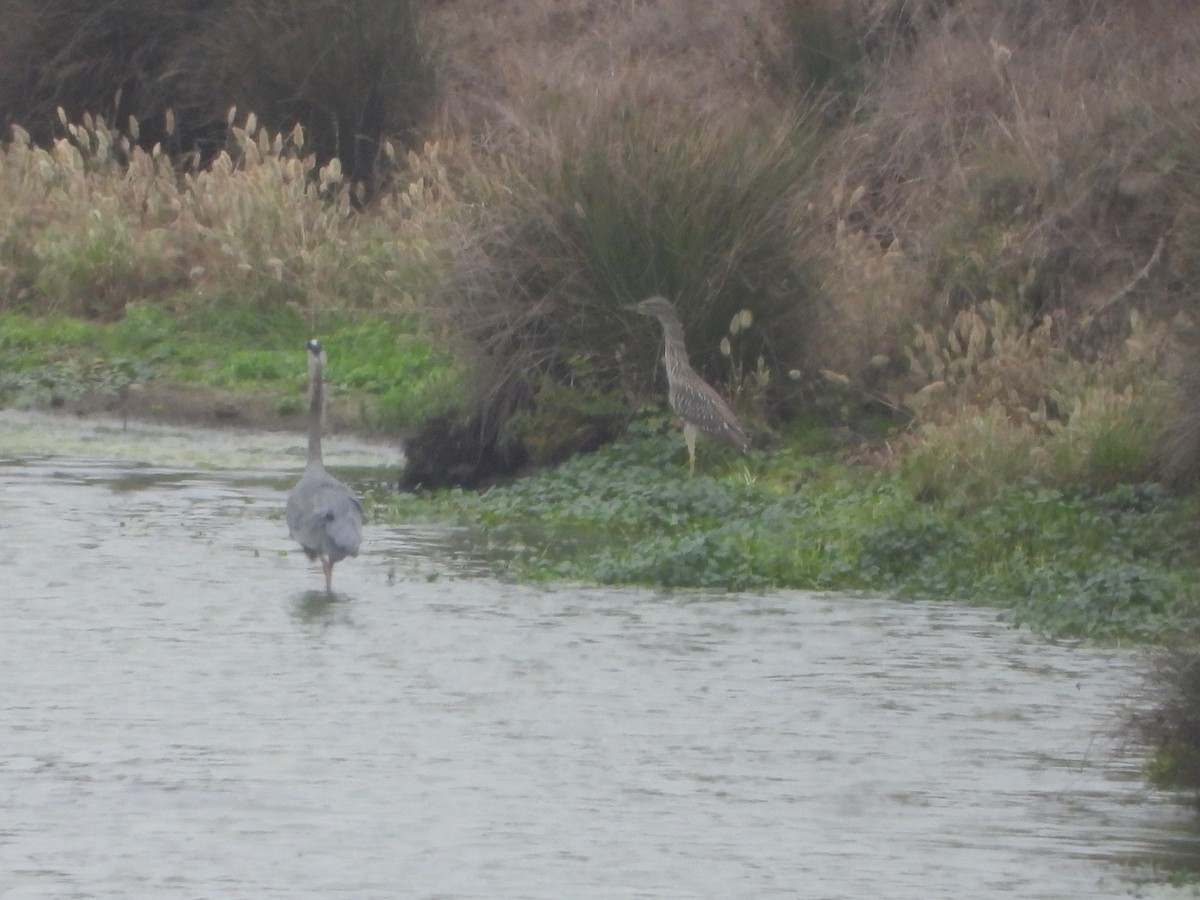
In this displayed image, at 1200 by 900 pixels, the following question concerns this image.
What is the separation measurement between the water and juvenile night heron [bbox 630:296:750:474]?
2.28 m

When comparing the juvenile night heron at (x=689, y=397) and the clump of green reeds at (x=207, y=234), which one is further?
the clump of green reeds at (x=207, y=234)

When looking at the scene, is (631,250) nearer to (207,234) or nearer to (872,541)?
(872,541)

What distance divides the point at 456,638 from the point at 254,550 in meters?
2.57

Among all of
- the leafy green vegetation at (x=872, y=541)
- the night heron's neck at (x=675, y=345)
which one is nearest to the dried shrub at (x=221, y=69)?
the night heron's neck at (x=675, y=345)

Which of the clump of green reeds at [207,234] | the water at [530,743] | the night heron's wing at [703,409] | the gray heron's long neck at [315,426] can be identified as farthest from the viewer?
the clump of green reeds at [207,234]

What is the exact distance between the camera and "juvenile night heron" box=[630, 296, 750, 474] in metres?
13.7

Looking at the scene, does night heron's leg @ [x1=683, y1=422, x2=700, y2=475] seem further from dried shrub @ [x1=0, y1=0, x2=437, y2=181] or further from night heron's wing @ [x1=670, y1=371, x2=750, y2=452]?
dried shrub @ [x1=0, y1=0, x2=437, y2=181]

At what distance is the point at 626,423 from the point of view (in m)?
14.6

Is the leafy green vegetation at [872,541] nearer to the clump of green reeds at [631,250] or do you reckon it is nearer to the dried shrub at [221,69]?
the clump of green reeds at [631,250]

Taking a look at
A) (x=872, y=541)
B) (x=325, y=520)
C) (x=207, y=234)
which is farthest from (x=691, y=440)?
(x=207, y=234)

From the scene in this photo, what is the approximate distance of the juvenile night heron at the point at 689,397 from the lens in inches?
539

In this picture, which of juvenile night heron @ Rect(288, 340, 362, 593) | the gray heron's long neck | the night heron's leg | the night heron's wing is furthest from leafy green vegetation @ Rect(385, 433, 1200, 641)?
the gray heron's long neck

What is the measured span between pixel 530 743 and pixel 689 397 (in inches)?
224

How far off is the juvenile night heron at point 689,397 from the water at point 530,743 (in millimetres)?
2282
